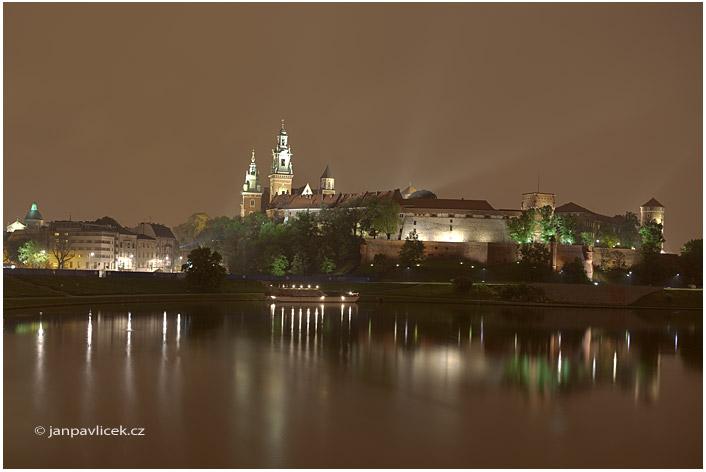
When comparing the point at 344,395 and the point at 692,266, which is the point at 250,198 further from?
the point at 344,395

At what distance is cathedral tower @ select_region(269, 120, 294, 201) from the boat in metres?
67.4

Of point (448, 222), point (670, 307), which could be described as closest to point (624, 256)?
point (448, 222)

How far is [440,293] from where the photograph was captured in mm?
64812

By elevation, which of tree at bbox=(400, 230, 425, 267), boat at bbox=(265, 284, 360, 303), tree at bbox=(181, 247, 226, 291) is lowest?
boat at bbox=(265, 284, 360, 303)

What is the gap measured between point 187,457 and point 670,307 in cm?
5379

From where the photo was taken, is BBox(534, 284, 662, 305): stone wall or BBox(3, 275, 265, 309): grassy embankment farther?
BBox(534, 284, 662, 305): stone wall

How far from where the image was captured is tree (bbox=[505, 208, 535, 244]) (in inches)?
3551

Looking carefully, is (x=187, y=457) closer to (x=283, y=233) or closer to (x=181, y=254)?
(x=283, y=233)

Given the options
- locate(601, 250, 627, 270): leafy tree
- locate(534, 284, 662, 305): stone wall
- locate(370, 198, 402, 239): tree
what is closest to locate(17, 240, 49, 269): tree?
locate(370, 198, 402, 239): tree

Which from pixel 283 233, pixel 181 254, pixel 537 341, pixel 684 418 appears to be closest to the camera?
pixel 684 418

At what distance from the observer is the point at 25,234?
11500 cm

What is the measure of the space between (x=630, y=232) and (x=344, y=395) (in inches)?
3691

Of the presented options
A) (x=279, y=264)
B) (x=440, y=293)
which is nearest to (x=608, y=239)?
(x=440, y=293)

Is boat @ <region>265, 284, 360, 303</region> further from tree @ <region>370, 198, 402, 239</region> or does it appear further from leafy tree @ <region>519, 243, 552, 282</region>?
tree @ <region>370, 198, 402, 239</region>
